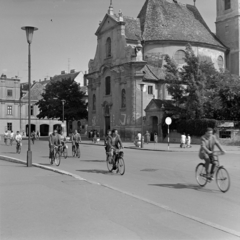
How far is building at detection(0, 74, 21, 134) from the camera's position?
80481 mm

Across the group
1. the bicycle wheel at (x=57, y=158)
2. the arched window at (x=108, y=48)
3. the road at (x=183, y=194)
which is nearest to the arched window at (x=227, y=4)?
the arched window at (x=108, y=48)

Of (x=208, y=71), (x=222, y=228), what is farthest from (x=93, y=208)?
(x=208, y=71)

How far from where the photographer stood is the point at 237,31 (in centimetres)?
5909

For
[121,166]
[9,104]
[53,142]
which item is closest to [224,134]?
[53,142]

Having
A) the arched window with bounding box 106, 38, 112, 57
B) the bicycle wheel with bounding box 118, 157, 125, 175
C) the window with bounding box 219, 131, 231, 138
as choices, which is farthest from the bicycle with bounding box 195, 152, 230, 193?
the arched window with bounding box 106, 38, 112, 57

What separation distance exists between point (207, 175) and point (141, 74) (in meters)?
40.0

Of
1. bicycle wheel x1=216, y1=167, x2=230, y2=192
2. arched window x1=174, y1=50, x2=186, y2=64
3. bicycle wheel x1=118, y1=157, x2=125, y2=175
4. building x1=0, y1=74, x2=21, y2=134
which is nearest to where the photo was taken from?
bicycle wheel x1=216, y1=167, x2=230, y2=192

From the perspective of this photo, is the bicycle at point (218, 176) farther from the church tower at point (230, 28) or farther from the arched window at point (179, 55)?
the church tower at point (230, 28)

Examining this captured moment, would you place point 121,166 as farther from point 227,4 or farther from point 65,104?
point 227,4

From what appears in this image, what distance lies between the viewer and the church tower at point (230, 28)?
58875mm

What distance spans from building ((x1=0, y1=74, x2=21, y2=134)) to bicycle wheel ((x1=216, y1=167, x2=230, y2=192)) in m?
73.8

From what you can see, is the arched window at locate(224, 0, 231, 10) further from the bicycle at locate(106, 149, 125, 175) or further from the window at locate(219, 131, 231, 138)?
the bicycle at locate(106, 149, 125, 175)

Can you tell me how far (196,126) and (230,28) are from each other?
2554 centimetres

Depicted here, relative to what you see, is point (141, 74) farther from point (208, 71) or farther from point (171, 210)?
point (171, 210)
